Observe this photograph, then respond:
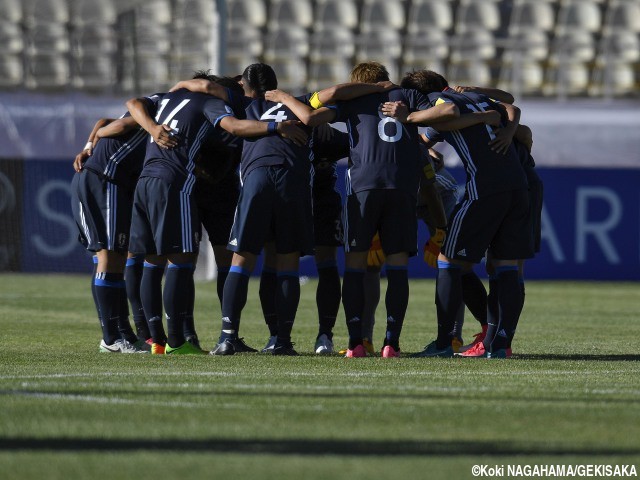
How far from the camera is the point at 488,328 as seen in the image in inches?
364

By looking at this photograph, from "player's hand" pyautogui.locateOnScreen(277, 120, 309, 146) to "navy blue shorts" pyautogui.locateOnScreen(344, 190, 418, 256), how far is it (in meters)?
0.50

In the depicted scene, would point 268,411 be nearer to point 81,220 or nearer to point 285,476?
point 285,476

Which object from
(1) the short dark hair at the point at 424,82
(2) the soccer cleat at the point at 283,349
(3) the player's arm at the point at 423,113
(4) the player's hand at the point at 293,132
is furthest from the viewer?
(1) the short dark hair at the point at 424,82

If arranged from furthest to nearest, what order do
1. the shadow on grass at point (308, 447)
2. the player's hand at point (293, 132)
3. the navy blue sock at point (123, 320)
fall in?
the navy blue sock at point (123, 320), the player's hand at point (293, 132), the shadow on grass at point (308, 447)

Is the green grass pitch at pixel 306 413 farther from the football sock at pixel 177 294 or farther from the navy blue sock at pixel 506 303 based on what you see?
the football sock at pixel 177 294

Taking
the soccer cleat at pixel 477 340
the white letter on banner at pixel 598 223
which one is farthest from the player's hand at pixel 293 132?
the white letter on banner at pixel 598 223

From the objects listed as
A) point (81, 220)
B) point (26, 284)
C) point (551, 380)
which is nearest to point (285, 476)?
point (551, 380)

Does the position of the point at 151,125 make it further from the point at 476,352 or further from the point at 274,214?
the point at 476,352

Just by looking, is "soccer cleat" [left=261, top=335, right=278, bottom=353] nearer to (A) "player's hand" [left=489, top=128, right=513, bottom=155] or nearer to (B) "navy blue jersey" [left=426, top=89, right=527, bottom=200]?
(B) "navy blue jersey" [left=426, top=89, right=527, bottom=200]

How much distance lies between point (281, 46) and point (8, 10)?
514cm

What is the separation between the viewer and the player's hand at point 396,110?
8562mm

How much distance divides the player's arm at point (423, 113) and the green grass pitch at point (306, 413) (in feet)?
5.12

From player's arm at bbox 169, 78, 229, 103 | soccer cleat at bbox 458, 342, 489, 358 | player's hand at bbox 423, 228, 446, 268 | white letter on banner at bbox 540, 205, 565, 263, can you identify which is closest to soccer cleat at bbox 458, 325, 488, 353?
soccer cleat at bbox 458, 342, 489, 358

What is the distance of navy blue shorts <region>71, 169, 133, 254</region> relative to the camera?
919cm
